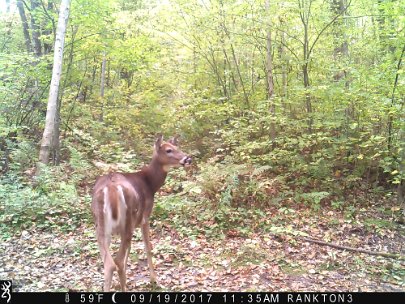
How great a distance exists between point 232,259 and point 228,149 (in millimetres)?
4551

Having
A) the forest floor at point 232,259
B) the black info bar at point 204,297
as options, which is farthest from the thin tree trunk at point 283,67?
the black info bar at point 204,297

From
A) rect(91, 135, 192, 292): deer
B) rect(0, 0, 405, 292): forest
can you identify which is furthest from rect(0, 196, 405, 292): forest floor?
rect(91, 135, 192, 292): deer

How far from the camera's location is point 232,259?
5.96 meters

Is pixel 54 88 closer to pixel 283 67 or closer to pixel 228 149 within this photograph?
pixel 228 149

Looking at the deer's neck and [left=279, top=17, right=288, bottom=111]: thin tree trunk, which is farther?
[left=279, top=17, right=288, bottom=111]: thin tree trunk

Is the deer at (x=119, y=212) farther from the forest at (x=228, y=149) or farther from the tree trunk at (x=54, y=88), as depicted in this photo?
the tree trunk at (x=54, y=88)

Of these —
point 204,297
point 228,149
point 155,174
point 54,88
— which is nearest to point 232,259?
point 204,297

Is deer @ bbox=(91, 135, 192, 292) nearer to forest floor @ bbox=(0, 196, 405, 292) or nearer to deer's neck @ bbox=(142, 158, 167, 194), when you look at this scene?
deer's neck @ bbox=(142, 158, 167, 194)

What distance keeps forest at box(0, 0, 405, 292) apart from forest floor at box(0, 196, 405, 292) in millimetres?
32

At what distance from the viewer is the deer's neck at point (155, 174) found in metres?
5.39

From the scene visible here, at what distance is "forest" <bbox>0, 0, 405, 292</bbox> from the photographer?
5.89 metres

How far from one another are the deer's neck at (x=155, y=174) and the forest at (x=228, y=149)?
29cm

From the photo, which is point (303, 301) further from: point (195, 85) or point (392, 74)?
point (195, 85)

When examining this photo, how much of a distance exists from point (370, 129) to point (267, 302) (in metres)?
5.94
